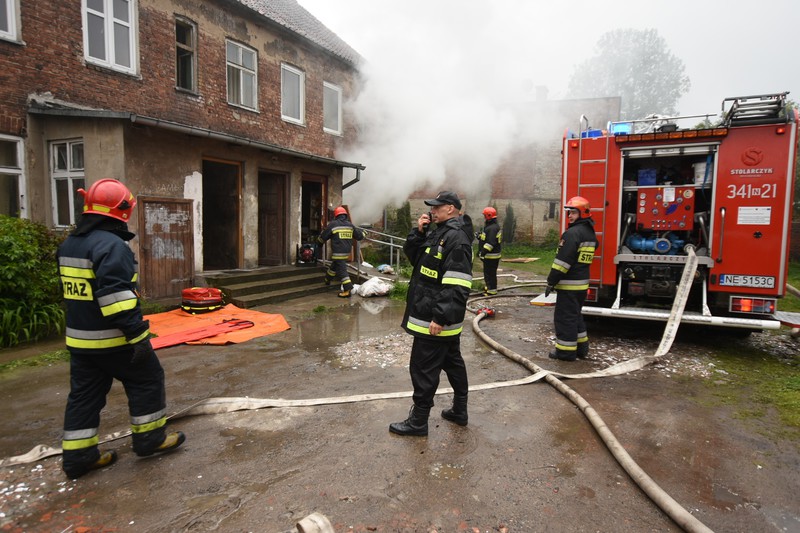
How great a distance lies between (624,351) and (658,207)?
2.09 meters

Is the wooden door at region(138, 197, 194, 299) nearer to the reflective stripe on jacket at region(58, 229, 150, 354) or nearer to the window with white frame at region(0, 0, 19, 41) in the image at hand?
the window with white frame at region(0, 0, 19, 41)

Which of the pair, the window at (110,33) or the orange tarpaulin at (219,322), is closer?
the orange tarpaulin at (219,322)

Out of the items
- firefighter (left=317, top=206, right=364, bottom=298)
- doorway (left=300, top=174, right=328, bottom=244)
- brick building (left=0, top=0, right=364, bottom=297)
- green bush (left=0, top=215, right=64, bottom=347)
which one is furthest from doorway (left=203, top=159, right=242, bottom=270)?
green bush (left=0, top=215, right=64, bottom=347)

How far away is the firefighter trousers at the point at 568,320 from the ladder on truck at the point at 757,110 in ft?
9.42

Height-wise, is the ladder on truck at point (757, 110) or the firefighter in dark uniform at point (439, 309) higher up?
the ladder on truck at point (757, 110)

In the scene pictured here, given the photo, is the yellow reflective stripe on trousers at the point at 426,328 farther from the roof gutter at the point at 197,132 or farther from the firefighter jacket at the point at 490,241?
the firefighter jacket at the point at 490,241

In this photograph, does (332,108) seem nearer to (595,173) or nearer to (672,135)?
(595,173)

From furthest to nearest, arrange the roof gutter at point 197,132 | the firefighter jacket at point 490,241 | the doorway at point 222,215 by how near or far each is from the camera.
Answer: the doorway at point 222,215
the firefighter jacket at point 490,241
the roof gutter at point 197,132

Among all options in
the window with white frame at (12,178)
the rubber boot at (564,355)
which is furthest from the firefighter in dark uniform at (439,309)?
the window with white frame at (12,178)

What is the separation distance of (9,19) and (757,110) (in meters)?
10.5

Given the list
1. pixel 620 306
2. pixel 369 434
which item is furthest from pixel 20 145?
pixel 620 306

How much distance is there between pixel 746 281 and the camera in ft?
18.6

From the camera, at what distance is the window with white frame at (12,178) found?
740 centimetres

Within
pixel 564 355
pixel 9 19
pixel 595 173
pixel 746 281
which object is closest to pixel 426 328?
pixel 564 355
